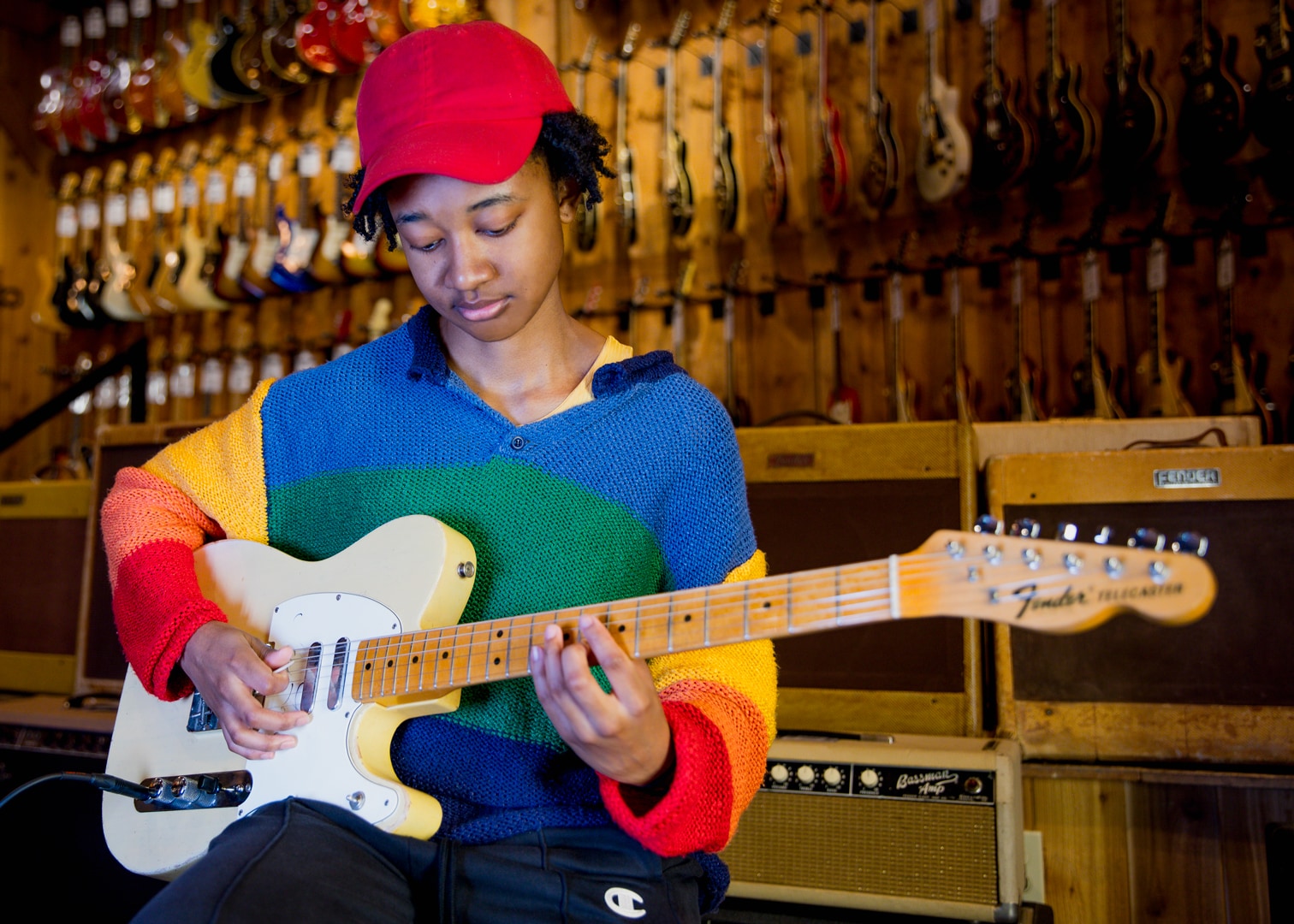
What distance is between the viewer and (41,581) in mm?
2596

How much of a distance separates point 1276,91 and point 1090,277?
0.61m

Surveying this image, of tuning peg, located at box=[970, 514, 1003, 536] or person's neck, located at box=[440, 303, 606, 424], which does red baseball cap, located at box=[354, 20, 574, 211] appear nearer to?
person's neck, located at box=[440, 303, 606, 424]

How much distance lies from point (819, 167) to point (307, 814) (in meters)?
2.70

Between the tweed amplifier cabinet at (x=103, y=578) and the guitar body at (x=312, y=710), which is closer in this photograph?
the guitar body at (x=312, y=710)

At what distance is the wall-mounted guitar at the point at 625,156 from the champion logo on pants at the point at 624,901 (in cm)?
271

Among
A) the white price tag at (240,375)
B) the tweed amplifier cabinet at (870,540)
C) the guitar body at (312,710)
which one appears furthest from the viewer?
the white price tag at (240,375)

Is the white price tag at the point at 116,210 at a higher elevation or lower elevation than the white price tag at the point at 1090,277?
higher

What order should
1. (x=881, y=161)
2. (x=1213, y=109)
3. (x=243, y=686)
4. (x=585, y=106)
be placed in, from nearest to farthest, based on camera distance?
(x=243, y=686) < (x=1213, y=109) < (x=881, y=161) < (x=585, y=106)

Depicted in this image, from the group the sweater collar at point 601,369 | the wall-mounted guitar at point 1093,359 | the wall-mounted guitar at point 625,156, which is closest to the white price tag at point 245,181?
the wall-mounted guitar at point 625,156

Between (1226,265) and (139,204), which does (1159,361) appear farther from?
(139,204)

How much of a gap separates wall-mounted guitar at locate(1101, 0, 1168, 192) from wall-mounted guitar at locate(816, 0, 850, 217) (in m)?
0.73

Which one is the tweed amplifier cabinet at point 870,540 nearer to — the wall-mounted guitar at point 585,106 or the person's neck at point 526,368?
the person's neck at point 526,368

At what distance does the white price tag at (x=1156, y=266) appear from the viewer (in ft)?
9.26

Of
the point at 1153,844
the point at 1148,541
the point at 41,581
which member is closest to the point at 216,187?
the point at 41,581
